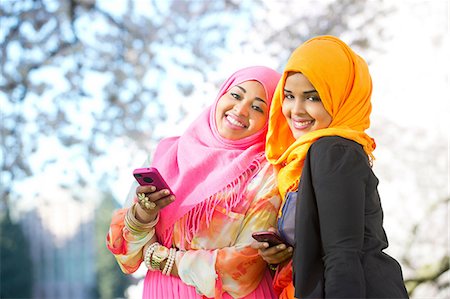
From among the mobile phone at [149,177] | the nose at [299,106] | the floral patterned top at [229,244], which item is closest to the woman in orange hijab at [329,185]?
the nose at [299,106]

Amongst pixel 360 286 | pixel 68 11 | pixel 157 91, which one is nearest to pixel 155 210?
pixel 360 286

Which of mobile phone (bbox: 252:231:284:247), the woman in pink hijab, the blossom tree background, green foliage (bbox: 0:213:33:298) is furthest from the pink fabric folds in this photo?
green foliage (bbox: 0:213:33:298)

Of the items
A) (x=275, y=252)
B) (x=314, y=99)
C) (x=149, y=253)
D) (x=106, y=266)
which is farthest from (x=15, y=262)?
(x=314, y=99)

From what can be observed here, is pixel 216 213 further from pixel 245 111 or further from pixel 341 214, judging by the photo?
pixel 341 214

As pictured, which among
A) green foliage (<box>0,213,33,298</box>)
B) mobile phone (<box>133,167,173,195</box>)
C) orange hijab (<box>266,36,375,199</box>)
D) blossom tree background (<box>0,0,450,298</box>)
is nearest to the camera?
orange hijab (<box>266,36,375,199</box>)

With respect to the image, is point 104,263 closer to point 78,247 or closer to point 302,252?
point 78,247

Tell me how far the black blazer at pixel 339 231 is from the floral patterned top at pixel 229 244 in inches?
12.0

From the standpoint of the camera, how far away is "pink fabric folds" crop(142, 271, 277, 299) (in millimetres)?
1801

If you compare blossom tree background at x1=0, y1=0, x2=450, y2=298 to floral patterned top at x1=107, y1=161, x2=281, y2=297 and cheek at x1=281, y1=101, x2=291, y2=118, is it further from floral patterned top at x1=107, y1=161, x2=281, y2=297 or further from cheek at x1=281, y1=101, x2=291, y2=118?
cheek at x1=281, y1=101, x2=291, y2=118

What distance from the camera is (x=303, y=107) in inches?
62.3

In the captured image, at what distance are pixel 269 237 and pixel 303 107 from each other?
0.99 ft

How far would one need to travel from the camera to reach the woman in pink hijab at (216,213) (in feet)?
5.77

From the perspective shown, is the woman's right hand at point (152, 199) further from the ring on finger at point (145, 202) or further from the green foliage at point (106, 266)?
the green foliage at point (106, 266)

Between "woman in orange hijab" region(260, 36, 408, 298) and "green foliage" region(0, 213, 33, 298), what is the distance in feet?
14.1
